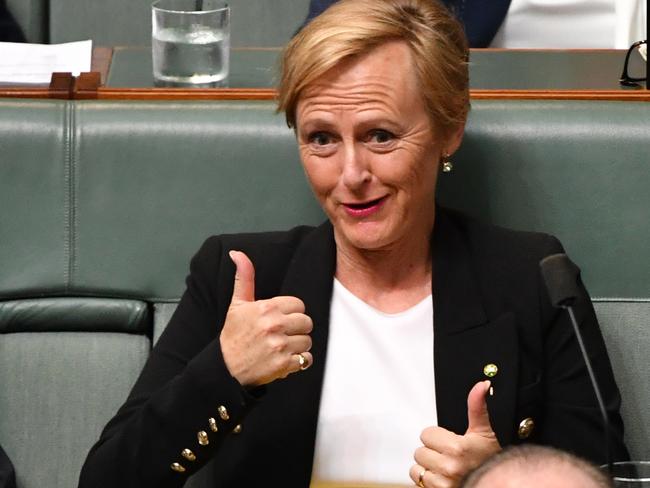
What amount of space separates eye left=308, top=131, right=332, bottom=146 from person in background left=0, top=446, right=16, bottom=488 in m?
0.63

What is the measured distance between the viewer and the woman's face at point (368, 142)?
1.69 m

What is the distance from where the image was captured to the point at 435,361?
5.71 feet

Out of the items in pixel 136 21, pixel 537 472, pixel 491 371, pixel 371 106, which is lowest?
pixel 136 21

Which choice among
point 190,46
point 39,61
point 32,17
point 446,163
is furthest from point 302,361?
point 32,17

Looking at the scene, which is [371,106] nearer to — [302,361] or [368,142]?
[368,142]

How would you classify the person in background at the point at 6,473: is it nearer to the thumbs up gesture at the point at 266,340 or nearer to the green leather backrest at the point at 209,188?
the green leather backrest at the point at 209,188

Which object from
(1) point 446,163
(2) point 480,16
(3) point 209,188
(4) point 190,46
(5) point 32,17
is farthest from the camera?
(5) point 32,17

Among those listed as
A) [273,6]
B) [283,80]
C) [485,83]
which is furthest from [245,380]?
[273,6]

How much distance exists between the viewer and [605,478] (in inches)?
46.4

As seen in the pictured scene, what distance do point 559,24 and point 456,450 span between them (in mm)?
1820

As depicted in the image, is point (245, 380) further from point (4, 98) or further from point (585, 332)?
point (4, 98)

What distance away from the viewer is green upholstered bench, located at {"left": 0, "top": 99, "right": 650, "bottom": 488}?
1954 mm

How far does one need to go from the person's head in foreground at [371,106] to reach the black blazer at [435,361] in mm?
118

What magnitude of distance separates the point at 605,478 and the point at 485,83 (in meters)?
1.10
